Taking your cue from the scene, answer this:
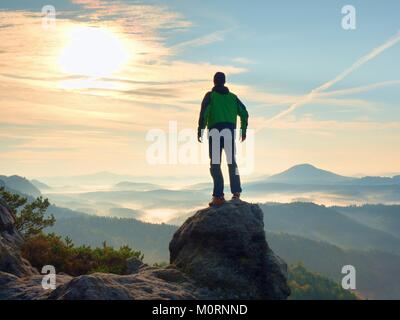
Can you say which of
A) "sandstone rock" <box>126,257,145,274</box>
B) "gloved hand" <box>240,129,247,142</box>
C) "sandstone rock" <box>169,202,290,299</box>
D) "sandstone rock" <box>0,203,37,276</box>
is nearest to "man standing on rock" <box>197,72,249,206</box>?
"gloved hand" <box>240,129,247,142</box>

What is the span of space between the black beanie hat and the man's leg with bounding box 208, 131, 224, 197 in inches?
69.7

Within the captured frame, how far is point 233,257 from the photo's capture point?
13984 millimetres

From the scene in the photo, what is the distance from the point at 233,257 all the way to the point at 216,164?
2903 millimetres

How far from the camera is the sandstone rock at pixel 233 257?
13.4 metres

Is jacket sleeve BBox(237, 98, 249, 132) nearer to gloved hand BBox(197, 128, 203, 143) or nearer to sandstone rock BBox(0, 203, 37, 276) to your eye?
gloved hand BBox(197, 128, 203, 143)

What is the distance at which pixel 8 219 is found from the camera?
59.9 feet

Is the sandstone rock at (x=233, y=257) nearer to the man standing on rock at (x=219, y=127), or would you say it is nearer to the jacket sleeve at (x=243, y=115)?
the man standing on rock at (x=219, y=127)

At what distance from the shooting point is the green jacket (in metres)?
14.5

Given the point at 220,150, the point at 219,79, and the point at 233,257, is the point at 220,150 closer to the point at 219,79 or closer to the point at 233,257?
the point at 219,79

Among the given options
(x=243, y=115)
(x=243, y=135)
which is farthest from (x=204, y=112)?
(x=243, y=135)

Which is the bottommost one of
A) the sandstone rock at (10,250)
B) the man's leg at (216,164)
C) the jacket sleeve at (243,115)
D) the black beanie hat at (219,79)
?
the sandstone rock at (10,250)

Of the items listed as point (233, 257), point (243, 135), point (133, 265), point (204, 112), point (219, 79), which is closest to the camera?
point (233, 257)

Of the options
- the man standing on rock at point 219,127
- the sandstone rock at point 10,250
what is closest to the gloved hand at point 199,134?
the man standing on rock at point 219,127

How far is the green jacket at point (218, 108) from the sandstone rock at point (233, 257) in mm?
2626
